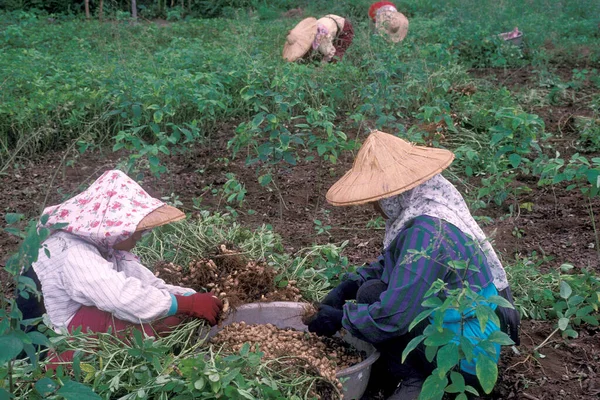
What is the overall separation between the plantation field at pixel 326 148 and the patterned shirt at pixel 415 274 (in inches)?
14.1

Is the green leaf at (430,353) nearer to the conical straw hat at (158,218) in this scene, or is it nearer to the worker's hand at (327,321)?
the worker's hand at (327,321)

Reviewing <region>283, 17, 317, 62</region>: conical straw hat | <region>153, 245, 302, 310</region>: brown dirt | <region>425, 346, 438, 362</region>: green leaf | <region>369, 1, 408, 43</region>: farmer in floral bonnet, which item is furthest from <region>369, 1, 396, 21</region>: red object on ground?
<region>425, 346, 438, 362</region>: green leaf

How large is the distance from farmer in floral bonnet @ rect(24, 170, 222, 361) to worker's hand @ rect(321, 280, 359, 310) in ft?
2.07

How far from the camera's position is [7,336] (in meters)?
1.79

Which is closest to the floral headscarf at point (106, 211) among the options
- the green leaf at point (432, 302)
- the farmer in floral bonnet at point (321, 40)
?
the green leaf at point (432, 302)

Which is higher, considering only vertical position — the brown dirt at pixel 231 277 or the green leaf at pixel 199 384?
the green leaf at pixel 199 384

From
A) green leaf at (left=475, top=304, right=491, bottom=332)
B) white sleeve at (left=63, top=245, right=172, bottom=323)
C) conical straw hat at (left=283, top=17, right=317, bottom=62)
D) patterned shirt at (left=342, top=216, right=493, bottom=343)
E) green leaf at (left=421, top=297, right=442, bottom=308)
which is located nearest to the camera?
green leaf at (left=475, top=304, right=491, bottom=332)

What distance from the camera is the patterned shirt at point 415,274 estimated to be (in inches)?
92.5

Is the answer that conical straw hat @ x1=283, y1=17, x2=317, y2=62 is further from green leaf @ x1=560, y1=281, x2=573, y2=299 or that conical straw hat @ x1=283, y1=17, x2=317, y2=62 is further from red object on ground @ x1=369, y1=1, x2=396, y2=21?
green leaf @ x1=560, y1=281, x2=573, y2=299

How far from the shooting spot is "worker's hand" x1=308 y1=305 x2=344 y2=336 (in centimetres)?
269

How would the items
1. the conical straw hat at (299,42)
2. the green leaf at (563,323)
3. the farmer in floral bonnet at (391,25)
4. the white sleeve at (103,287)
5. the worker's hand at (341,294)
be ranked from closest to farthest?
the white sleeve at (103,287), the green leaf at (563,323), the worker's hand at (341,294), the farmer in floral bonnet at (391,25), the conical straw hat at (299,42)

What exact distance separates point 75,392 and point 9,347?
0.64 ft

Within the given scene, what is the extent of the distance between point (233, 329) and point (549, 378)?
4.00ft

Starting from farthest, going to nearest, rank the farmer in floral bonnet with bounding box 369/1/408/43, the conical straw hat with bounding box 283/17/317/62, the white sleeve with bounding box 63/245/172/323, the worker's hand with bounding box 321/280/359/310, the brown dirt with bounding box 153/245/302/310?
the conical straw hat with bounding box 283/17/317/62 → the farmer in floral bonnet with bounding box 369/1/408/43 → the brown dirt with bounding box 153/245/302/310 → the worker's hand with bounding box 321/280/359/310 → the white sleeve with bounding box 63/245/172/323
